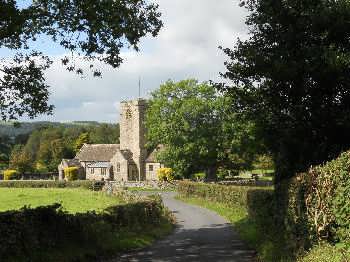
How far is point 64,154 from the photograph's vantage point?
12912 centimetres

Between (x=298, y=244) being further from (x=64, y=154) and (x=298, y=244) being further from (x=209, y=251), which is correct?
(x=64, y=154)

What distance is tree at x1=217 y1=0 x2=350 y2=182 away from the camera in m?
18.4

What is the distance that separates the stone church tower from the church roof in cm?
711

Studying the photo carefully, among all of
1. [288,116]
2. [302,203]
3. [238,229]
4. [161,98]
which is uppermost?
[161,98]

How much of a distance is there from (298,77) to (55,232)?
10.3m

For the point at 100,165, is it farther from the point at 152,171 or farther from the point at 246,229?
the point at 246,229

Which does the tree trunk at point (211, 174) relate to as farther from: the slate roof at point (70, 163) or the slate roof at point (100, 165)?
the slate roof at point (70, 163)

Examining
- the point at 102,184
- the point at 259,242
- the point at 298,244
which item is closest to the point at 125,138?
the point at 102,184

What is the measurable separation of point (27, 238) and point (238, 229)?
14522 mm

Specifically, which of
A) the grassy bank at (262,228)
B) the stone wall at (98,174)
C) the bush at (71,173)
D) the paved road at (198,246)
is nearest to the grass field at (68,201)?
the paved road at (198,246)

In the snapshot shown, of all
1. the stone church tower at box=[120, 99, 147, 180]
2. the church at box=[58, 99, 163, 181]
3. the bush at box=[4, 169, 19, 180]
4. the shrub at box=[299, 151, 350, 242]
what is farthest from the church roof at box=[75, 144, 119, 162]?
the shrub at box=[299, 151, 350, 242]

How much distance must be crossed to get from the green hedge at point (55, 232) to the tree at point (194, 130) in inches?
1718

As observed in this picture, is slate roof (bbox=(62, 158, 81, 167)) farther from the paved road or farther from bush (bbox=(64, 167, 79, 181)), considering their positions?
the paved road

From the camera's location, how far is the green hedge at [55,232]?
14.9m
